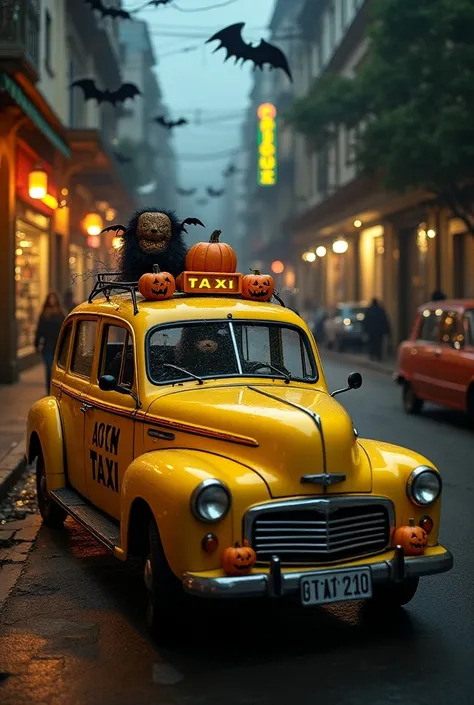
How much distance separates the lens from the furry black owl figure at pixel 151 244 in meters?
7.98

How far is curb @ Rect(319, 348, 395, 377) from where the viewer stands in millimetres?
26792

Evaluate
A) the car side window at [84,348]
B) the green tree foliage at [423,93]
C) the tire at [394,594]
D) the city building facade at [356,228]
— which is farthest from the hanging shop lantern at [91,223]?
the tire at [394,594]

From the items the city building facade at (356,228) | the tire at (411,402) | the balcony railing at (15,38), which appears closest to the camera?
the balcony railing at (15,38)

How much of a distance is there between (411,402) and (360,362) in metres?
13.3

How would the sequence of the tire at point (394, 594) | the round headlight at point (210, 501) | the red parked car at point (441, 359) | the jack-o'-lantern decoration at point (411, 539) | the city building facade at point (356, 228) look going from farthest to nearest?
the city building facade at point (356, 228) < the red parked car at point (441, 359) < the tire at point (394, 594) < the jack-o'-lantern decoration at point (411, 539) < the round headlight at point (210, 501)

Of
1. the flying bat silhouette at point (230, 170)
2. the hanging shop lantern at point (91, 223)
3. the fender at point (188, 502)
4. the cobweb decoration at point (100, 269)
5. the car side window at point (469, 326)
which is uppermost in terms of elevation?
the flying bat silhouette at point (230, 170)

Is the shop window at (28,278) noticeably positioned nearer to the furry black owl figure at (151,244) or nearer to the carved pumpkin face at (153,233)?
the furry black owl figure at (151,244)

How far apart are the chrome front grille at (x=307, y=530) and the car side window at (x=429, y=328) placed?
10632 millimetres

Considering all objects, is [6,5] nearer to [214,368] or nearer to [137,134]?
[214,368]

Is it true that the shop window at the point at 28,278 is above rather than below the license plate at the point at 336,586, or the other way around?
above

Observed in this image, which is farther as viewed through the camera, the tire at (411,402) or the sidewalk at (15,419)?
the tire at (411,402)

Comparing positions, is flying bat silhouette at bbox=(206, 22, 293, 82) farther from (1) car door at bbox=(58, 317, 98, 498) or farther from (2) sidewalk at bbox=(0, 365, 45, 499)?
(1) car door at bbox=(58, 317, 98, 498)

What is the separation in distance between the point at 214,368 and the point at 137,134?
66.0 metres

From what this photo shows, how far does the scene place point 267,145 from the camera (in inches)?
2391
